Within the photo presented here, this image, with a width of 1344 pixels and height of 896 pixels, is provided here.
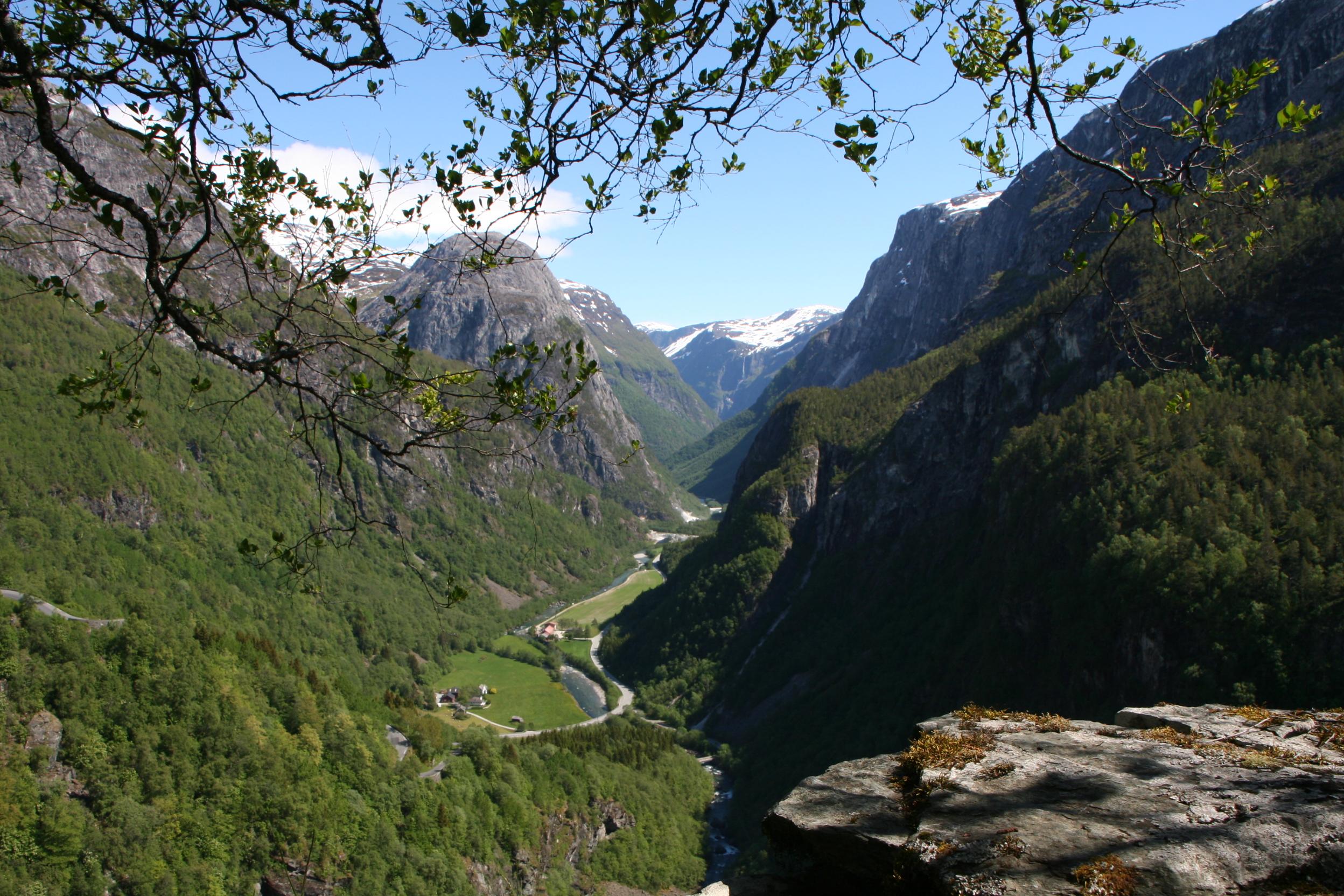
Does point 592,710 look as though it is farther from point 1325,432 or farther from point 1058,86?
point 1058,86

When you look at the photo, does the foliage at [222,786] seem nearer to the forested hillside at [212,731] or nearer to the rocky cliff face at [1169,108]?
the forested hillside at [212,731]

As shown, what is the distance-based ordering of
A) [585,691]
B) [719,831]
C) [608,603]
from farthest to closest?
1. [608,603]
2. [585,691]
3. [719,831]

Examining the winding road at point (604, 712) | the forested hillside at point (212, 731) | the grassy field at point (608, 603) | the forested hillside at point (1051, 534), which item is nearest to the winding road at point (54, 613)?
the forested hillside at point (212, 731)

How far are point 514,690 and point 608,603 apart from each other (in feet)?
179

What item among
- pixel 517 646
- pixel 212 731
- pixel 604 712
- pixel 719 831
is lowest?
pixel 719 831

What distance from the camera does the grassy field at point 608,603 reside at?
160m

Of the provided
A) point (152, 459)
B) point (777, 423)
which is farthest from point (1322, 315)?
point (152, 459)

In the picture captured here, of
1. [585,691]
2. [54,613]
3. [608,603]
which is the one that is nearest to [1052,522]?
[585,691]

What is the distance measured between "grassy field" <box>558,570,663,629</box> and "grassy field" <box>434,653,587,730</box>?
22.9 metres

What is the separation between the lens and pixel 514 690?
119 metres

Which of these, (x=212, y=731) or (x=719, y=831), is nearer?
(x=212, y=731)

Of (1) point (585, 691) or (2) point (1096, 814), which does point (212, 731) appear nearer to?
(2) point (1096, 814)

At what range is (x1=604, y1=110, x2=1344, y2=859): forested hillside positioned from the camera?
5141cm

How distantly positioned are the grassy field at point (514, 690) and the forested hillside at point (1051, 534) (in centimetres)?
1316
